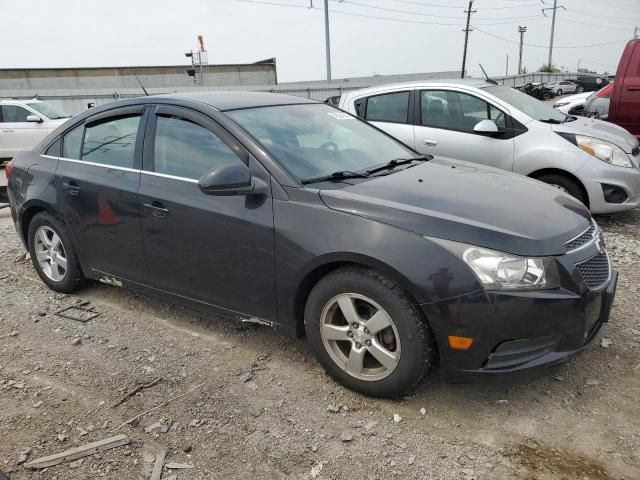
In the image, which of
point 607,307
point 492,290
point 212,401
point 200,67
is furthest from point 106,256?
point 200,67

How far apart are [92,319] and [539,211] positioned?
10.5 ft

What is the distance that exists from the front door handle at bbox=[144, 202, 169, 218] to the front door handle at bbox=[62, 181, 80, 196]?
811 mm

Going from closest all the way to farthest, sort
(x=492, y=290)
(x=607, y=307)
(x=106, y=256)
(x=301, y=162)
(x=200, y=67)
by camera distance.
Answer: (x=492, y=290) → (x=607, y=307) → (x=301, y=162) → (x=106, y=256) → (x=200, y=67)

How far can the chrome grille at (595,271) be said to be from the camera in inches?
105

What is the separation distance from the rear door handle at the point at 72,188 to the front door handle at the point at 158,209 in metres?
0.81

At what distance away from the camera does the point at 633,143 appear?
612 cm

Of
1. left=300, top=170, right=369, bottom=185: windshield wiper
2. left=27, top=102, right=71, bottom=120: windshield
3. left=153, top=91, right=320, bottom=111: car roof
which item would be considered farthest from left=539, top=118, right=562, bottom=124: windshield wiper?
left=27, top=102, right=71, bottom=120: windshield

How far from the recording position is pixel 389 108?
6.88m

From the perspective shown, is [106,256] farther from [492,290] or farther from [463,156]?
[463,156]

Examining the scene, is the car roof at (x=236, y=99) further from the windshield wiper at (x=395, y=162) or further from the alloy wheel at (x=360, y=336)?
the alloy wheel at (x=360, y=336)

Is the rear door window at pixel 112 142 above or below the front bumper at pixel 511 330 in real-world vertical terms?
above

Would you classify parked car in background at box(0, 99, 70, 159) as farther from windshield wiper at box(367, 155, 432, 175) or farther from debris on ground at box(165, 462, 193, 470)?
debris on ground at box(165, 462, 193, 470)

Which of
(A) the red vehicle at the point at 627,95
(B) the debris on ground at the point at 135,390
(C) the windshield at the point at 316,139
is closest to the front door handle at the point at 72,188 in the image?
(C) the windshield at the point at 316,139

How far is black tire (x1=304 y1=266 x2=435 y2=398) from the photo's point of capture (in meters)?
2.63
